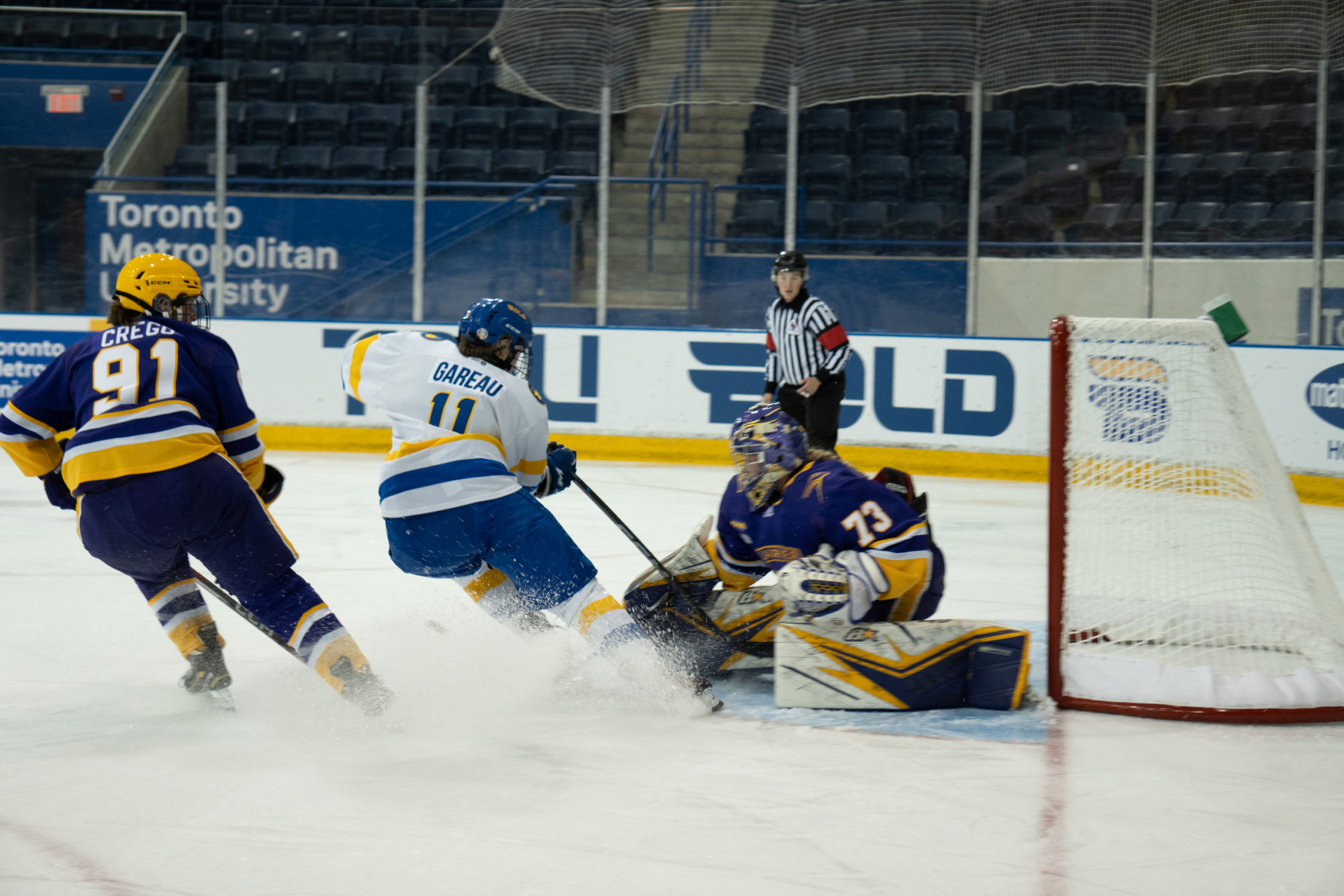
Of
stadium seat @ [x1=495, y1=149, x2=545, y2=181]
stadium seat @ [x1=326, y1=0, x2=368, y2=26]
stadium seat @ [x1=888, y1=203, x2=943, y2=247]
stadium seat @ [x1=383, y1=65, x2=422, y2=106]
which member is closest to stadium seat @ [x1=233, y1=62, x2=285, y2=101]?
stadium seat @ [x1=326, y1=0, x2=368, y2=26]

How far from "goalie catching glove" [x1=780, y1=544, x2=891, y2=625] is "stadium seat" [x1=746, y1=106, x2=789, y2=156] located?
17.3 feet

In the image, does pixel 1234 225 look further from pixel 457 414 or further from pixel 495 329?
pixel 457 414

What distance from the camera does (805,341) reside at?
5715mm

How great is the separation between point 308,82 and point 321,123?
1.05ft

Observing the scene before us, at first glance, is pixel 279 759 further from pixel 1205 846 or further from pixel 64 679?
pixel 1205 846

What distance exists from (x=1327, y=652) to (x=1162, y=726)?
1.47 ft

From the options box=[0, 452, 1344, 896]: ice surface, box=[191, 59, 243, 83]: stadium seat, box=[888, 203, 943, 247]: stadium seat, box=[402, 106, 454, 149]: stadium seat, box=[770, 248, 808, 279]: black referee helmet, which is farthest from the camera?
box=[191, 59, 243, 83]: stadium seat

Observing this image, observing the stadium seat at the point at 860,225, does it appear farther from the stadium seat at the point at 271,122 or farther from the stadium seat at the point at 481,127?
the stadium seat at the point at 271,122

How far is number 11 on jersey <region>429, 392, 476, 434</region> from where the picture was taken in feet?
9.27

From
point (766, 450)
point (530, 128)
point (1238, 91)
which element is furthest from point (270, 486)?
point (530, 128)

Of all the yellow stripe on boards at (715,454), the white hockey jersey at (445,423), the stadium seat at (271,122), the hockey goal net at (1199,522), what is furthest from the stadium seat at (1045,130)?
the white hockey jersey at (445,423)

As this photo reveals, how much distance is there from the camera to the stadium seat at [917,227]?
7.46 metres

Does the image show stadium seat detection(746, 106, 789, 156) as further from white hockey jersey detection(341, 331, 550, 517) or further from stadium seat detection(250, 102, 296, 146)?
white hockey jersey detection(341, 331, 550, 517)

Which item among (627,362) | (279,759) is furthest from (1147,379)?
(627,362)
